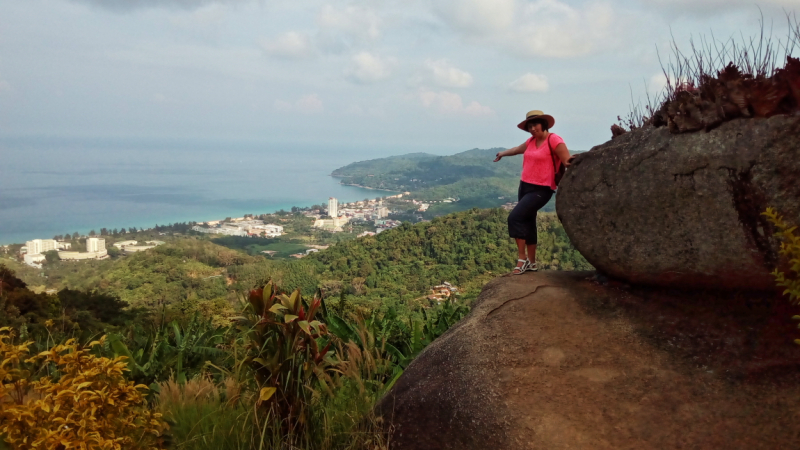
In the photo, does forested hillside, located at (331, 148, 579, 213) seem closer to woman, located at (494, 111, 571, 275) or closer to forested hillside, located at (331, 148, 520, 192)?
forested hillside, located at (331, 148, 520, 192)

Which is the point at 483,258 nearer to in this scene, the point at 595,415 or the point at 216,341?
the point at 216,341

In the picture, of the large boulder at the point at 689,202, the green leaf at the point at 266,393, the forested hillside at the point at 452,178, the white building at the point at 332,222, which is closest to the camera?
the green leaf at the point at 266,393

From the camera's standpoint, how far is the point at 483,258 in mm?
24406

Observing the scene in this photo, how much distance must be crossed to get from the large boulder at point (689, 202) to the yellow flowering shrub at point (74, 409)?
3775 mm

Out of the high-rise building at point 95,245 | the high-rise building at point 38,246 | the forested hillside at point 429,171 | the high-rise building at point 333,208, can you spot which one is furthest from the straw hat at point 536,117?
the high-rise building at point 333,208

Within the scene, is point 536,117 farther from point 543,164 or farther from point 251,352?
point 251,352

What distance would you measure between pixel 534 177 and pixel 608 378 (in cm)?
253

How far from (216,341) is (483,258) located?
17.9 m

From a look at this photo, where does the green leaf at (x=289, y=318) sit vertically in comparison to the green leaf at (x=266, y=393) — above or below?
above

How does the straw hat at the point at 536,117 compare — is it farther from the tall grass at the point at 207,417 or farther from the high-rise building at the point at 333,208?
the high-rise building at the point at 333,208

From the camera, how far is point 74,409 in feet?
8.90

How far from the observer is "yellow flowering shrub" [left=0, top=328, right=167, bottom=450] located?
2625 millimetres

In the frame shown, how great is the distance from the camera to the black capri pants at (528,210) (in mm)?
5875

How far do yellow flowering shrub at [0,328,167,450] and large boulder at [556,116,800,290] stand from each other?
12.4ft
